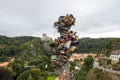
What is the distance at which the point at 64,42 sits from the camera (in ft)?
27.7

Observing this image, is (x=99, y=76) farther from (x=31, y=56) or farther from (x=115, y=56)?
(x=31, y=56)

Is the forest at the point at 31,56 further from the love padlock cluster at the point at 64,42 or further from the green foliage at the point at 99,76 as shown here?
the love padlock cluster at the point at 64,42

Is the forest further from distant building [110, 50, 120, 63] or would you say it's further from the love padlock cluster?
the love padlock cluster

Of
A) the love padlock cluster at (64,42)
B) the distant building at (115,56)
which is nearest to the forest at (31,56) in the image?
the distant building at (115,56)

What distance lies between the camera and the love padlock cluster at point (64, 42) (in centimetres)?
829

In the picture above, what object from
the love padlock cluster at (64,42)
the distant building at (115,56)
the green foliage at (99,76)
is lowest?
the green foliage at (99,76)

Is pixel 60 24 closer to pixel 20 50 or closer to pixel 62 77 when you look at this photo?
pixel 62 77

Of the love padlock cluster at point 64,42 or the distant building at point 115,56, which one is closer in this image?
the love padlock cluster at point 64,42

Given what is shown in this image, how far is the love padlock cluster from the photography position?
8.29 meters

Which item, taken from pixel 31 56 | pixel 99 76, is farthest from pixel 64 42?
pixel 31 56

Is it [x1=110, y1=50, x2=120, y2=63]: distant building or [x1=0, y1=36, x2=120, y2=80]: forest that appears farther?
[x1=110, y1=50, x2=120, y2=63]: distant building

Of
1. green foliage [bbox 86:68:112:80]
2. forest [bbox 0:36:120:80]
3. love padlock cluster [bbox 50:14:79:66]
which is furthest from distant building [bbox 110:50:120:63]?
love padlock cluster [bbox 50:14:79:66]

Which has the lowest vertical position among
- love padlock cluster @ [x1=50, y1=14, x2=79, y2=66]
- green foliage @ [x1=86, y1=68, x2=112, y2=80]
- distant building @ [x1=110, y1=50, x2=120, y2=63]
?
green foliage @ [x1=86, y1=68, x2=112, y2=80]

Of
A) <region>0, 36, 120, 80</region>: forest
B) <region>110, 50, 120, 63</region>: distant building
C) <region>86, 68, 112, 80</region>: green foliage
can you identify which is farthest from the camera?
<region>110, 50, 120, 63</region>: distant building
